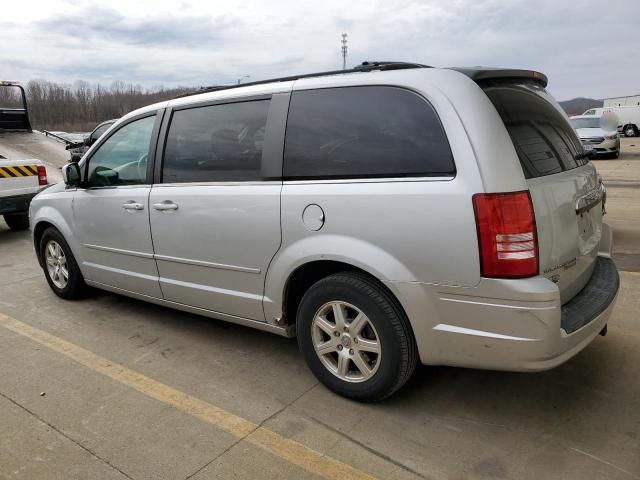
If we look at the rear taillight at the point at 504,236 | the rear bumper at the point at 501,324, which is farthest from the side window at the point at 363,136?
the rear bumper at the point at 501,324

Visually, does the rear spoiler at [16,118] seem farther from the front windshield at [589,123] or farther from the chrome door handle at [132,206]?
the front windshield at [589,123]

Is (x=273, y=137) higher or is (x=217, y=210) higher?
(x=273, y=137)

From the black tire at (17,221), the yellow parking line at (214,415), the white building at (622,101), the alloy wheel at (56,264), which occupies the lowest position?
the yellow parking line at (214,415)

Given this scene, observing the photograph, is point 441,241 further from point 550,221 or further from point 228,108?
point 228,108

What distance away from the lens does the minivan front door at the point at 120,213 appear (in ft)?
12.9

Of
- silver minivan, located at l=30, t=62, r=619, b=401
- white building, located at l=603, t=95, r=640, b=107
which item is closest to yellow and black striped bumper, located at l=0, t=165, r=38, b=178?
silver minivan, located at l=30, t=62, r=619, b=401

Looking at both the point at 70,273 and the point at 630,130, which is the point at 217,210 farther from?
the point at 630,130

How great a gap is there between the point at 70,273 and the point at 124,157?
4.44 feet

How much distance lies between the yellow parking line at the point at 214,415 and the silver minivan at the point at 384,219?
0.51 metres

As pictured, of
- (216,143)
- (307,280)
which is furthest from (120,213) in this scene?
(307,280)

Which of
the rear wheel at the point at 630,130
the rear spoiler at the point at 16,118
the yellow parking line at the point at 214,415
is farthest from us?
the rear wheel at the point at 630,130

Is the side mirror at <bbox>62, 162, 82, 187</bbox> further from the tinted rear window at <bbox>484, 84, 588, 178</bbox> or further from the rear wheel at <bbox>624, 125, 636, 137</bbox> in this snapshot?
the rear wheel at <bbox>624, 125, 636, 137</bbox>

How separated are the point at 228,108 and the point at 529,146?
1899 millimetres

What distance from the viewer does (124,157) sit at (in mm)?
4180
